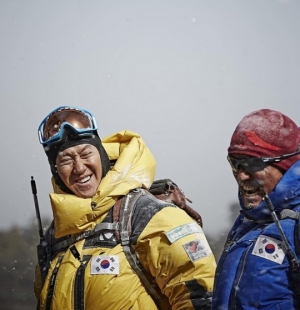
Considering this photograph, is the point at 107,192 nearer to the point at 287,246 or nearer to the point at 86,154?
the point at 86,154

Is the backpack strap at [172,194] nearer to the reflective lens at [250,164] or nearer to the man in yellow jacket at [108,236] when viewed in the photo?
the man in yellow jacket at [108,236]

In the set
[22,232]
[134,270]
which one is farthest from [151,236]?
[22,232]

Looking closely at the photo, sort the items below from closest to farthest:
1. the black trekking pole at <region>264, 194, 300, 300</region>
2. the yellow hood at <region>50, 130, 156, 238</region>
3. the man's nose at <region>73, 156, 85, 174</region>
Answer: the black trekking pole at <region>264, 194, 300, 300</region> < the yellow hood at <region>50, 130, 156, 238</region> < the man's nose at <region>73, 156, 85, 174</region>

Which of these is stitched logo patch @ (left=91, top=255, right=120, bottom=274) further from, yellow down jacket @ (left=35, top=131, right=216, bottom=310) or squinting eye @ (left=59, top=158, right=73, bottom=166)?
squinting eye @ (left=59, top=158, right=73, bottom=166)

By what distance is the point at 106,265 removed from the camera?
3863mm

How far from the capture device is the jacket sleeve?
12.0 feet

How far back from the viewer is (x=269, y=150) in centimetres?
310

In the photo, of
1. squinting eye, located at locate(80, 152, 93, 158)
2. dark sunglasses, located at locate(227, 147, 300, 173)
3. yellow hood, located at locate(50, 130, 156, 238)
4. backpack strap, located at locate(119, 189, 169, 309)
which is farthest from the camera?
squinting eye, located at locate(80, 152, 93, 158)

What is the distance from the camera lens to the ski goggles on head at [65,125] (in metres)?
4.59

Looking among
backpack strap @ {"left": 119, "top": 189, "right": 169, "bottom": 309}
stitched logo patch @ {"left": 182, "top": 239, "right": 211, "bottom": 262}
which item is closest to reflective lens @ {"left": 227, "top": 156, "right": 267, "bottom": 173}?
stitched logo patch @ {"left": 182, "top": 239, "right": 211, "bottom": 262}

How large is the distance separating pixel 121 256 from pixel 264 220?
1104 mm

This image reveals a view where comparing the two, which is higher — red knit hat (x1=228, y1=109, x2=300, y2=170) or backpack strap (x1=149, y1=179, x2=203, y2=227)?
red knit hat (x1=228, y1=109, x2=300, y2=170)

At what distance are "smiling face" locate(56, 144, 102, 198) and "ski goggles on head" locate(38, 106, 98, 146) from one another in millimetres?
112

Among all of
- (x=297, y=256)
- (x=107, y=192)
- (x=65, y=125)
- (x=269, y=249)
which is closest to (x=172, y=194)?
(x=107, y=192)
